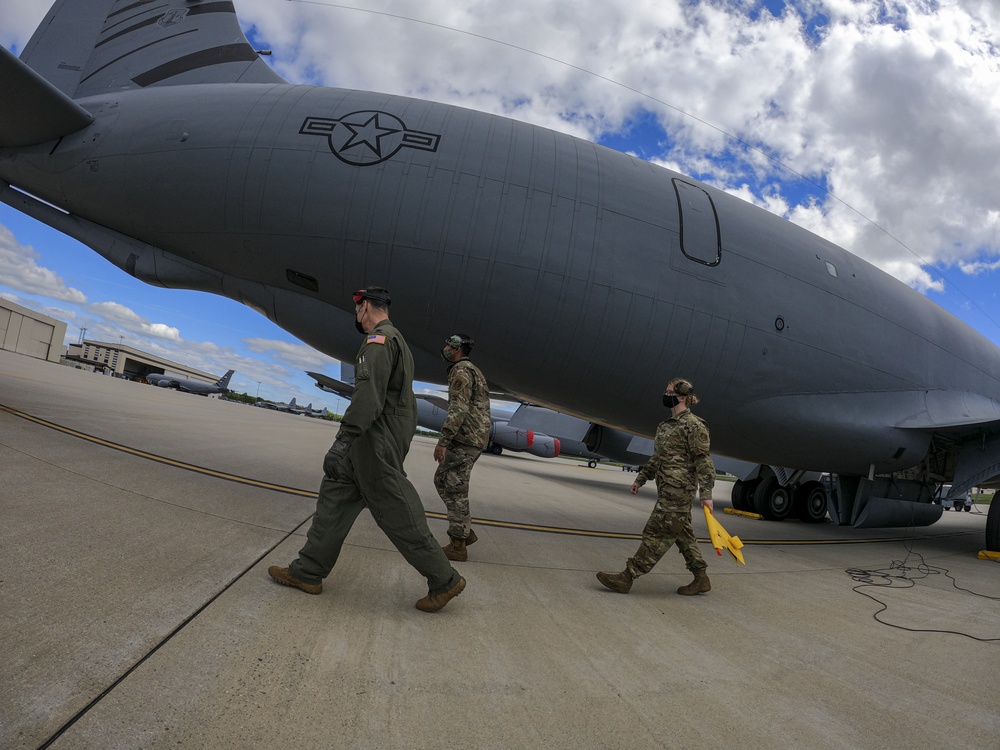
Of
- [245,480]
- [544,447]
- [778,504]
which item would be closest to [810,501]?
[778,504]

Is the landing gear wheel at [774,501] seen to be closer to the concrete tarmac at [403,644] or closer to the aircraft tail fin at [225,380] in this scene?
the concrete tarmac at [403,644]

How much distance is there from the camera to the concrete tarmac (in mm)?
1736

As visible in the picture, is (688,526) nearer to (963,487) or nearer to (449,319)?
(449,319)

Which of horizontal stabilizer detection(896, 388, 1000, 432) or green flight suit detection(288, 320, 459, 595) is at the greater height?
horizontal stabilizer detection(896, 388, 1000, 432)

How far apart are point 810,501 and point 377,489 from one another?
11208 mm

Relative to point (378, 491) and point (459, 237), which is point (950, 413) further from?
point (378, 491)

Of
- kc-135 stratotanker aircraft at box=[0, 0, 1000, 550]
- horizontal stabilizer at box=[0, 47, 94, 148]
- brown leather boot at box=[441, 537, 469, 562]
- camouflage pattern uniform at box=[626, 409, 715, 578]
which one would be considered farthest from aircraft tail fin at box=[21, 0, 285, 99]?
camouflage pattern uniform at box=[626, 409, 715, 578]

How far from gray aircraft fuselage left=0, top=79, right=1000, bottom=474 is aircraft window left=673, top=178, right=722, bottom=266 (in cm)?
2

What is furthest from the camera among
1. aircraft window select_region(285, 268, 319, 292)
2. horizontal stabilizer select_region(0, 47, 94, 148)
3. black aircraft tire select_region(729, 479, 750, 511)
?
black aircraft tire select_region(729, 479, 750, 511)

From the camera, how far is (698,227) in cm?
567

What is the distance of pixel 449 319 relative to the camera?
4949 mm

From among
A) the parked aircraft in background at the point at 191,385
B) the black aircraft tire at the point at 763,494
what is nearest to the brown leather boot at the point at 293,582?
the black aircraft tire at the point at 763,494

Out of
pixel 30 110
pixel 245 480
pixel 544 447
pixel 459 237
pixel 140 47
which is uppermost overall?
pixel 140 47

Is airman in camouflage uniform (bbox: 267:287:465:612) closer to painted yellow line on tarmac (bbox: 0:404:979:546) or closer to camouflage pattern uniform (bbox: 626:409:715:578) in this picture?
camouflage pattern uniform (bbox: 626:409:715:578)
